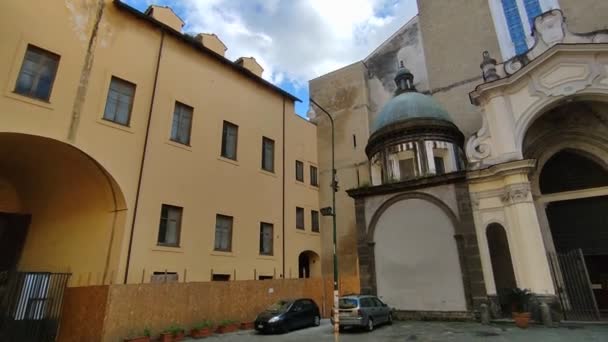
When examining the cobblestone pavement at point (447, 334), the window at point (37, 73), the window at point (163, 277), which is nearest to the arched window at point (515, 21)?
→ the cobblestone pavement at point (447, 334)

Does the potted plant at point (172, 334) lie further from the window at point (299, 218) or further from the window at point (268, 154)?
the window at point (299, 218)

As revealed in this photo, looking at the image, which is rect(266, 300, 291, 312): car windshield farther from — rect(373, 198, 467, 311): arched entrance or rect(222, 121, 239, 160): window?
rect(222, 121, 239, 160): window

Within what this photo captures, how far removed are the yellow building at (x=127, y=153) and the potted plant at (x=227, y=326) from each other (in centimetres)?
247

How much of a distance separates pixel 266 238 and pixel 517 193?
13.3 meters

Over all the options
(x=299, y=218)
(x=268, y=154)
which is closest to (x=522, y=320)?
(x=299, y=218)

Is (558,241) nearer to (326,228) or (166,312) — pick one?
(326,228)

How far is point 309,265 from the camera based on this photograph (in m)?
25.3

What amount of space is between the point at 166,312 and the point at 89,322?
99.3 inches

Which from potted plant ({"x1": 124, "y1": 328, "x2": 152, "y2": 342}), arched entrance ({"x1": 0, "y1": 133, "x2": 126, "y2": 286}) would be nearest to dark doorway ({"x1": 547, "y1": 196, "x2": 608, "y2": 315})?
potted plant ({"x1": 124, "y1": 328, "x2": 152, "y2": 342})

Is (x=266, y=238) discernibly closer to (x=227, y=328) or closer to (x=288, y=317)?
(x=227, y=328)

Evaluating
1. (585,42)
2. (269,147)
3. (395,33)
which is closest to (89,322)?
(269,147)

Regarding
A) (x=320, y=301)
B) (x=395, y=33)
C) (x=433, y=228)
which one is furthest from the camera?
(x=395, y=33)

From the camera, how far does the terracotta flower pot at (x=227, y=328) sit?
14477 mm

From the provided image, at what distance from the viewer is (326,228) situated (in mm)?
25750
